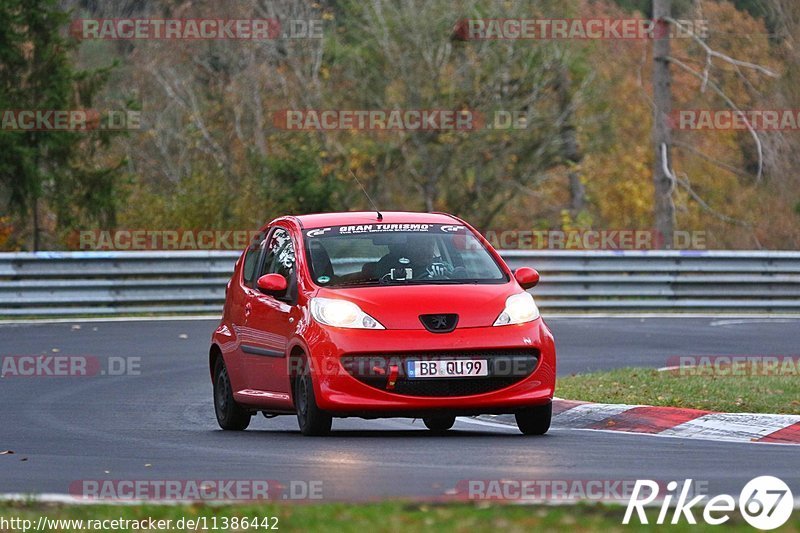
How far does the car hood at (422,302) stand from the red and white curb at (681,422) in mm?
1576

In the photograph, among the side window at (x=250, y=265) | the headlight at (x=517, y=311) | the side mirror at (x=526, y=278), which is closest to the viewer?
the headlight at (x=517, y=311)

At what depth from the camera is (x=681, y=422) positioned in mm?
12398

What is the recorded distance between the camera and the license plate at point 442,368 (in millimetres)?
11344

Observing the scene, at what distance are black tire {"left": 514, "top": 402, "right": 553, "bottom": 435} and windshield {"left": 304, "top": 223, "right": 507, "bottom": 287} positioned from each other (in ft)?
3.14

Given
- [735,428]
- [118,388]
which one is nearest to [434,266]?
[735,428]

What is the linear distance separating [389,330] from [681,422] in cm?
242

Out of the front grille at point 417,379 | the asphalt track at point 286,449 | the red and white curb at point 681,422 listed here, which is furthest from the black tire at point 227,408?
the red and white curb at point 681,422

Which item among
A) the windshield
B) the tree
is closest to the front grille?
the windshield

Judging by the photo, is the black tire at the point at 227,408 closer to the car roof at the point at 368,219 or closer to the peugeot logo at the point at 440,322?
the car roof at the point at 368,219

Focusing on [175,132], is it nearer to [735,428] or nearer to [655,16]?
[655,16]

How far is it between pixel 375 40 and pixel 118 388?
24.5m

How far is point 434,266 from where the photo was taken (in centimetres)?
1230

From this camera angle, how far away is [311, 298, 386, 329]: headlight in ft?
37.6

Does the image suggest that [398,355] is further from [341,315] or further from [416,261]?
[416,261]
